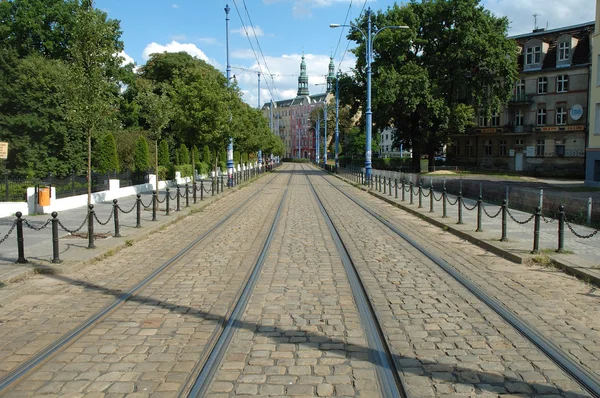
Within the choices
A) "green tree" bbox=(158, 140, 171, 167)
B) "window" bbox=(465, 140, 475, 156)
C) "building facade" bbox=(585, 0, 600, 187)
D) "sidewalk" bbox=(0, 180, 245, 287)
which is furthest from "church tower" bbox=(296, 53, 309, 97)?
"sidewalk" bbox=(0, 180, 245, 287)

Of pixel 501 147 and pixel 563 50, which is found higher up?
pixel 563 50

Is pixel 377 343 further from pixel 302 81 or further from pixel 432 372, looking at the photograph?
pixel 302 81

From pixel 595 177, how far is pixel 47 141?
36491 millimetres

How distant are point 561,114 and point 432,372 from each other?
55175 mm

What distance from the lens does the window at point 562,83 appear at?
51.7m

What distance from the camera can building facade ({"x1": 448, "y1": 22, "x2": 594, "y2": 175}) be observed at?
167 feet

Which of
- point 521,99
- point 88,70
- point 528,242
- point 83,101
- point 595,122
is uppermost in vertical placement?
point 521,99

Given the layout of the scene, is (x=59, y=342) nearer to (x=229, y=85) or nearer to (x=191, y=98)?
(x=191, y=98)

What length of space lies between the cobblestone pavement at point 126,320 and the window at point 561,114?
5067 centimetres

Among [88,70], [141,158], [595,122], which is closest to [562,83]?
[595,122]

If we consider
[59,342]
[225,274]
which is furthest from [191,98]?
[59,342]

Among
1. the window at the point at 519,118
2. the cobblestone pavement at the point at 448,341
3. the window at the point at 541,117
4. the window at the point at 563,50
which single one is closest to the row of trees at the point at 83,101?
the cobblestone pavement at the point at 448,341

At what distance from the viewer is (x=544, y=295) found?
23.6 feet

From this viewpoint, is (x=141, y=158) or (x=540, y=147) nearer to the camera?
(x=141, y=158)
